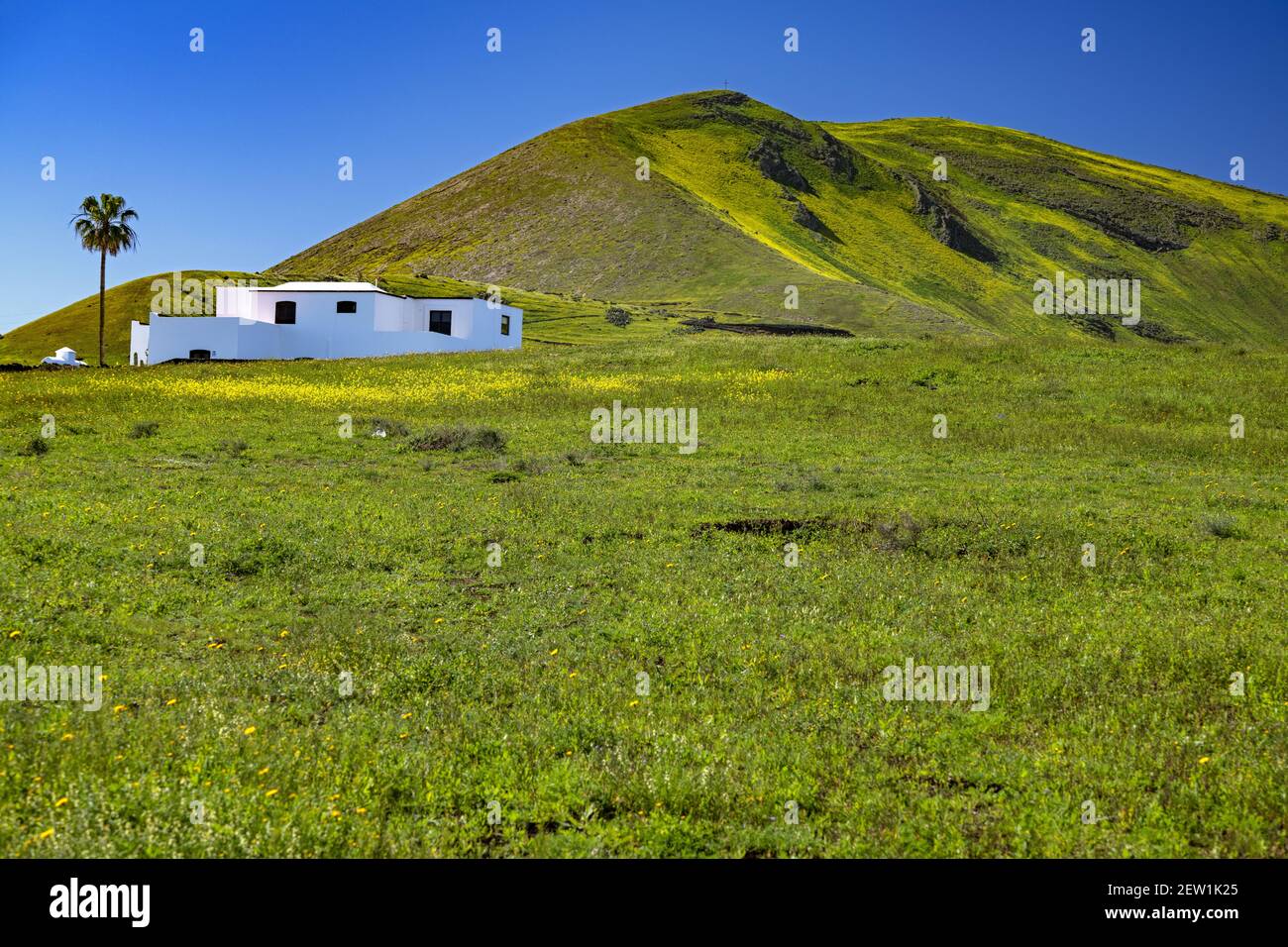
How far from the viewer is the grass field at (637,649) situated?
6805 mm

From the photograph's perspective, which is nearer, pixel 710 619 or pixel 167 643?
pixel 167 643

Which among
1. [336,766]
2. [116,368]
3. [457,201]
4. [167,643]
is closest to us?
[336,766]

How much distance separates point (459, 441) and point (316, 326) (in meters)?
50.4

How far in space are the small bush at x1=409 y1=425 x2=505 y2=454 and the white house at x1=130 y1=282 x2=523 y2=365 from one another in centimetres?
4502

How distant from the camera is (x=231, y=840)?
19.5 ft

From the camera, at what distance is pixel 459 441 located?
31.8 meters

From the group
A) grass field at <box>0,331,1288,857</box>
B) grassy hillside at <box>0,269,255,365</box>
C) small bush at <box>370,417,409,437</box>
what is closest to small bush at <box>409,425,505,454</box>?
grass field at <box>0,331,1288,857</box>

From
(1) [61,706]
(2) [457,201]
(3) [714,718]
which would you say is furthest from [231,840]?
(2) [457,201]

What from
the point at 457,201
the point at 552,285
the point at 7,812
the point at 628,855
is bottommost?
the point at 628,855

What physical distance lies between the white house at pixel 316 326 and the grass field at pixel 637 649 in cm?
4428

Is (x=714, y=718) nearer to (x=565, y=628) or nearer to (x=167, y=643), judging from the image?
(x=565, y=628)

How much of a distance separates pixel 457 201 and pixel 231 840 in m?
208

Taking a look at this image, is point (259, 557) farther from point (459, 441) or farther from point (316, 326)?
point (316, 326)

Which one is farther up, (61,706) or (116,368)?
(116,368)
